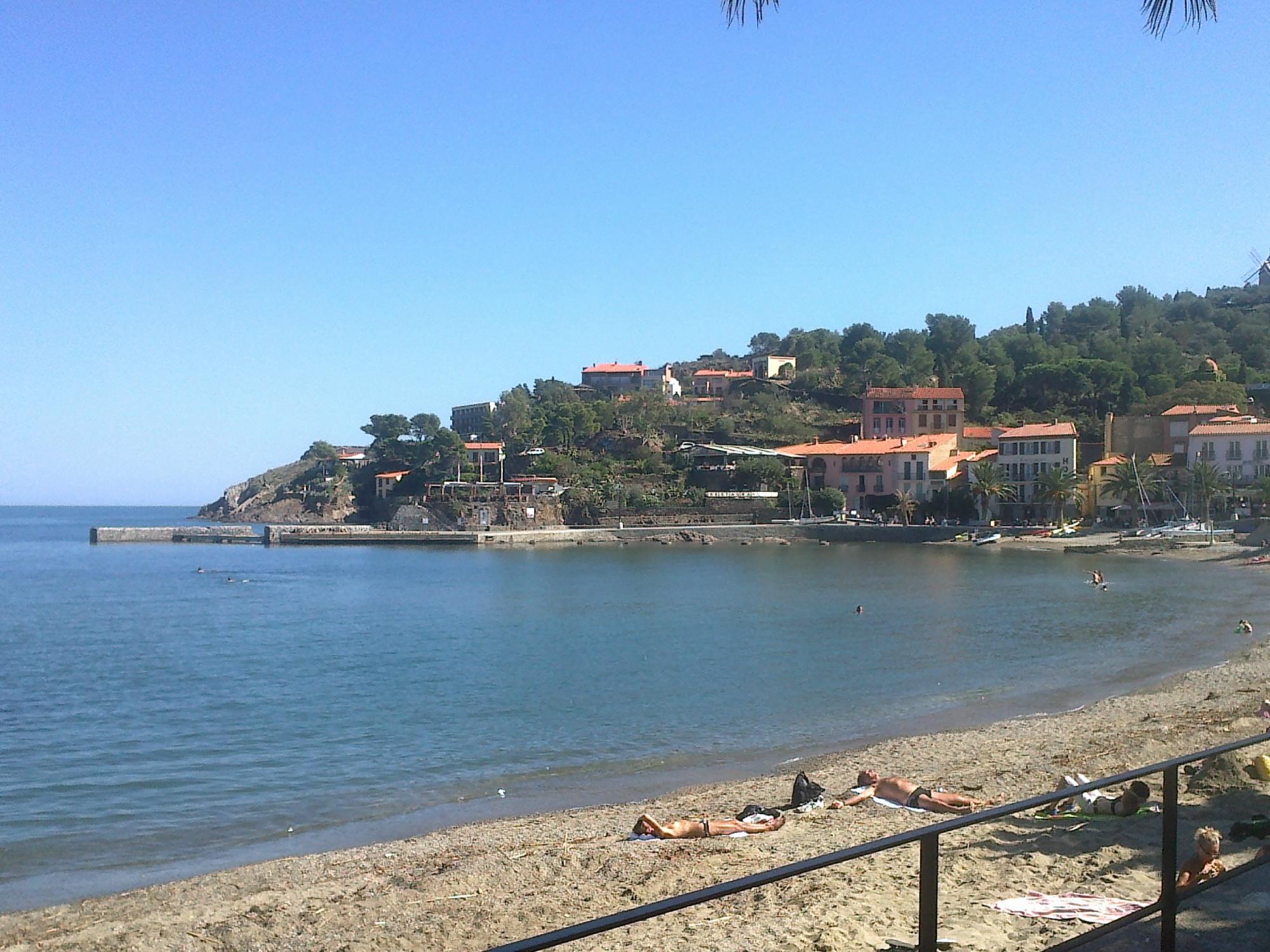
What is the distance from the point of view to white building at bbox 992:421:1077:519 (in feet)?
261

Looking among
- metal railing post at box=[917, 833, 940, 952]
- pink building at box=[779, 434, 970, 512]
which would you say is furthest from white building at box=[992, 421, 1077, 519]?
metal railing post at box=[917, 833, 940, 952]

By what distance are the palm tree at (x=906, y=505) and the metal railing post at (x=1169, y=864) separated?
8412 centimetres

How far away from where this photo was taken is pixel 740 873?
9688 mm

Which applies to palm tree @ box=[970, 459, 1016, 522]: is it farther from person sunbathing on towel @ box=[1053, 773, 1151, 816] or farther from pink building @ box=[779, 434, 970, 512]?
person sunbathing on towel @ box=[1053, 773, 1151, 816]

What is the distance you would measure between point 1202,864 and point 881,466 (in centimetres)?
8786

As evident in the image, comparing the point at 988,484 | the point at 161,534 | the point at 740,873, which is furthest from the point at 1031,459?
the point at 161,534

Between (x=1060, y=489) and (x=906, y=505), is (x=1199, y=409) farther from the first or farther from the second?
(x=906, y=505)

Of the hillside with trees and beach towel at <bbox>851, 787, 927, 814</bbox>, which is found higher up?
the hillside with trees

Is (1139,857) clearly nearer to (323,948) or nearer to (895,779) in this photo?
(323,948)

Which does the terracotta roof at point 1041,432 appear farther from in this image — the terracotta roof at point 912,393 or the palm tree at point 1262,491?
the terracotta roof at point 912,393

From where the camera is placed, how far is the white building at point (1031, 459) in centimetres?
7962

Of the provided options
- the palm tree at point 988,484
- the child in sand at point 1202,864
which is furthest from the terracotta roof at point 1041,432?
the child in sand at point 1202,864

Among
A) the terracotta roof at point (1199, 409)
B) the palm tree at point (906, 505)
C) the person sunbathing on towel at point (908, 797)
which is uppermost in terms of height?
the terracotta roof at point (1199, 409)

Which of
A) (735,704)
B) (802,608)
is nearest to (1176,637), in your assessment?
(802,608)
